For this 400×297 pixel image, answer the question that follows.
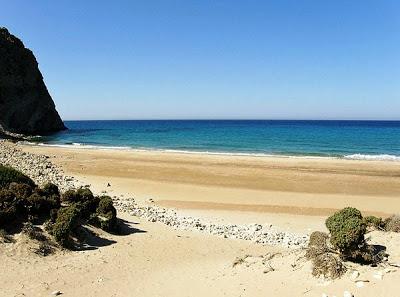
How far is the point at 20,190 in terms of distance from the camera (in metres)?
16.5

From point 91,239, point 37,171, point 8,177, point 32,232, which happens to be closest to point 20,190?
point 8,177

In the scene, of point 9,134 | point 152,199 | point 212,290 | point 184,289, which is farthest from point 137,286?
point 9,134

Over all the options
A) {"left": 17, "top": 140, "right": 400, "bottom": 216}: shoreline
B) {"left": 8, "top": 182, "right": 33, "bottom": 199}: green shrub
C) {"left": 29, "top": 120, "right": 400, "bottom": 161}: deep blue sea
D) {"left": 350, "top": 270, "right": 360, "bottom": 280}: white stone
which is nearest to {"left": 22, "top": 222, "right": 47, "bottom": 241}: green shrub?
{"left": 8, "top": 182, "right": 33, "bottom": 199}: green shrub

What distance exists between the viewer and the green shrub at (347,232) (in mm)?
10203

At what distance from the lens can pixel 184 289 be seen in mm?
11406

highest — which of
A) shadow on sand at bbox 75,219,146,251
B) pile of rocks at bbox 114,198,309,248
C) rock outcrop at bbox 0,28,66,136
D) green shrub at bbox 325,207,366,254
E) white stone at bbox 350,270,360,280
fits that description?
rock outcrop at bbox 0,28,66,136

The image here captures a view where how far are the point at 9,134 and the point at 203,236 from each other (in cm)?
6591

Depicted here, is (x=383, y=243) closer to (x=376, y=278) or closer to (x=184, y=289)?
(x=376, y=278)

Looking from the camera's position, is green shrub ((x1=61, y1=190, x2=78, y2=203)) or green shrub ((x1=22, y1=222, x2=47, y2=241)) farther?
green shrub ((x1=61, y1=190, x2=78, y2=203))

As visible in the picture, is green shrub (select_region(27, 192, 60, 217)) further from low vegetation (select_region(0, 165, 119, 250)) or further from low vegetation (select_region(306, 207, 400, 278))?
low vegetation (select_region(306, 207, 400, 278))

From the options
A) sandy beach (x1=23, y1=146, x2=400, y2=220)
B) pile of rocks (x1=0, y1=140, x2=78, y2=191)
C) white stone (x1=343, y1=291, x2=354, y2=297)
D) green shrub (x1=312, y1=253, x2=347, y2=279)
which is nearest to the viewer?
white stone (x1=343, y1=291, x2=354, y2=297)

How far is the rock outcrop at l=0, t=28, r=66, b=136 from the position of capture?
82250 mm

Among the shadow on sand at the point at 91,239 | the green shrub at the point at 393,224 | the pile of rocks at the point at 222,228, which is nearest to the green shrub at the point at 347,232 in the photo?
the green shrub at the point at 393,224

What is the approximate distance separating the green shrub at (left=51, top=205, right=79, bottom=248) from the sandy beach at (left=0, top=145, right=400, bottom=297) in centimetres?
51
